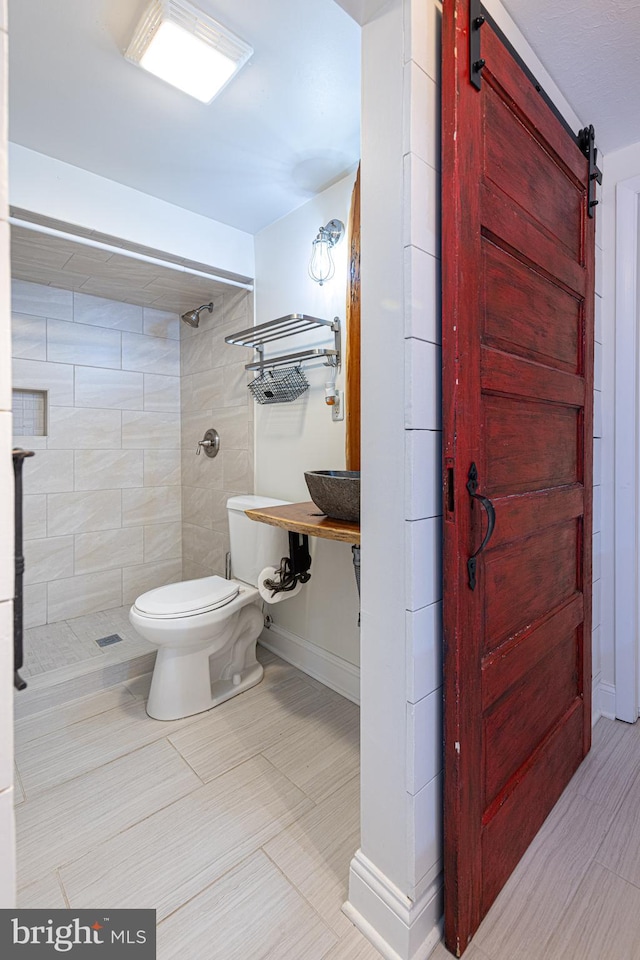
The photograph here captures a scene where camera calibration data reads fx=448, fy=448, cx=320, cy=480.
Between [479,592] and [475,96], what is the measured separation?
1027mm

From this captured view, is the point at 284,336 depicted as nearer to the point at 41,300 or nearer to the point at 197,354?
the point at 197,354

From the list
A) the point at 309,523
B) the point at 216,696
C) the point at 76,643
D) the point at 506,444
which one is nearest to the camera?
the point at 506,444

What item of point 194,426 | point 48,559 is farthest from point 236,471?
point 48,559

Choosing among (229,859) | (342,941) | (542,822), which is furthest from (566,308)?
(229,859)

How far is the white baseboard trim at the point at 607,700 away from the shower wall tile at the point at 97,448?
2395 millimetres

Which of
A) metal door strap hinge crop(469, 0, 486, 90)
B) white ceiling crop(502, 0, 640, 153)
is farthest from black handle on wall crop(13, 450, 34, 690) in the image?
white ceiling crop(502, 0, 640, 153)

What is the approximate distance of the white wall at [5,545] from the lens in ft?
1.60

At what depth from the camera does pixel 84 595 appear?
272cm

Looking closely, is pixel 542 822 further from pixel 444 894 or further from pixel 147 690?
pixel 147 690

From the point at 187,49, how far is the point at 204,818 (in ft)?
7.49

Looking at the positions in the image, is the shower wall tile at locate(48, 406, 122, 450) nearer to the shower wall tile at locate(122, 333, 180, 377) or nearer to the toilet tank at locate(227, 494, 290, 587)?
the shower wall tile at locate(122, 333, 180, 377)

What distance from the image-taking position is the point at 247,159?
1813mm

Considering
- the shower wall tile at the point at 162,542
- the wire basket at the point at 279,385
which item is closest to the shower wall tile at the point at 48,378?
the shower wall tile at the point at 162,542

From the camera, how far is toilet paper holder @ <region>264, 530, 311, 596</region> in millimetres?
1924
